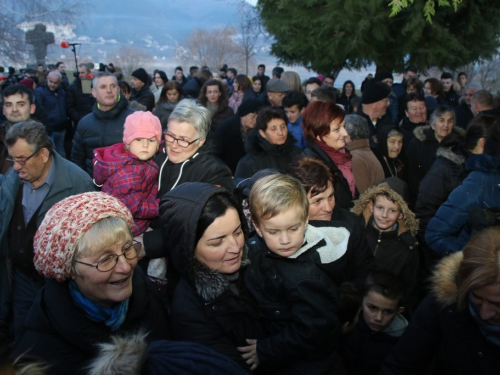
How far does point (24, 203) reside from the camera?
3.12m

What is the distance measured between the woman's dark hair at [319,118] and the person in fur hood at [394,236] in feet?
2.21

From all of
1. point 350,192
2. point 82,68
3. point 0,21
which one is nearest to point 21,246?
point 350,192

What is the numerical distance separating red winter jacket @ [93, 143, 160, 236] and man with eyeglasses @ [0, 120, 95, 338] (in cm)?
25

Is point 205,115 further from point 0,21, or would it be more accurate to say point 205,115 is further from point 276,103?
point 0,21

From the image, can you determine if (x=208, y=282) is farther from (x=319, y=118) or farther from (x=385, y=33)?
(x=385, y=33)

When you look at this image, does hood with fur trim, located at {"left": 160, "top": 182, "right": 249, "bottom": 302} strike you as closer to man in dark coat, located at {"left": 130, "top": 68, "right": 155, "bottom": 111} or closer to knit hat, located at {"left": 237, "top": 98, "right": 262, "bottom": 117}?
knit hat, located at {"left": 237, "top": 98, "right": 262, "bottom": 117}

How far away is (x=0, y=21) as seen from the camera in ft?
61.0

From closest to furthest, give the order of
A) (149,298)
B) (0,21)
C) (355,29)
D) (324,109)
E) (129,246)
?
(129,246), (149,298), (324,109), (355,29), (0,21)

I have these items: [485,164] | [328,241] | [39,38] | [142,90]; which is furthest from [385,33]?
[39,38]

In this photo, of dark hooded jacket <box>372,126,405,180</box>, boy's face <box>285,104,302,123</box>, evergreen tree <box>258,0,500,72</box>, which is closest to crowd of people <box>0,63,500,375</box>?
dark hooded jacket <box>372,126,405,180</box>

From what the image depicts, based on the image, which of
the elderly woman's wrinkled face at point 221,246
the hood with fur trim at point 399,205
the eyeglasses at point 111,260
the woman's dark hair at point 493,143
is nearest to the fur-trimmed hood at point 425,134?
the hood with fur trim at point 399,205

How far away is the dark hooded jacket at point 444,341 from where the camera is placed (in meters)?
2.00

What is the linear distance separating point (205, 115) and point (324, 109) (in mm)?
1023

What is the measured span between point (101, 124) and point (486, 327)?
4.17m
